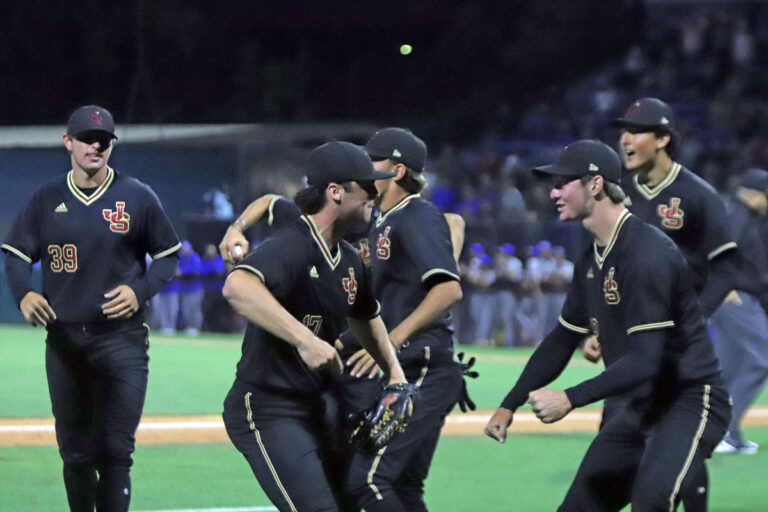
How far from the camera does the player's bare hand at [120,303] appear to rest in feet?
21.3

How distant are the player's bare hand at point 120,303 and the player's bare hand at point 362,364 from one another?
1.52 metres

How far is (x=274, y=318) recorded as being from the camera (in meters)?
4.67

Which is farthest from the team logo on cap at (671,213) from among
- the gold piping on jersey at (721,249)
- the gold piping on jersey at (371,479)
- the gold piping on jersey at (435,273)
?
the gold piping on jersey at (371,479)

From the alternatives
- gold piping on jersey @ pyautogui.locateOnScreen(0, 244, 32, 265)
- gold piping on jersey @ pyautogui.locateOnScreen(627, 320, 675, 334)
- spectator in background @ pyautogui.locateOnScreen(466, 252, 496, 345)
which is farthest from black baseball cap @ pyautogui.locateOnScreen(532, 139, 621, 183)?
spectator in background @ pyautogui.locateOnScreen(466, 252, 496, 345)

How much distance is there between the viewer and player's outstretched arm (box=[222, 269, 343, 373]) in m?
4.62

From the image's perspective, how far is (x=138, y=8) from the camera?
1112 inches

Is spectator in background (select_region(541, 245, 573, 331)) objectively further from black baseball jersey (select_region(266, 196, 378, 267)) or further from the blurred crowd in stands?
black baseball jersey (select_region(266, 196, 378, 267))

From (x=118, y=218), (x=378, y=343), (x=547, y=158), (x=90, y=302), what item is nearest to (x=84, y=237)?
(x=118, y=218)

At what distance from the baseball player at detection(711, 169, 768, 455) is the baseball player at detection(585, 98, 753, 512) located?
10.4 ft

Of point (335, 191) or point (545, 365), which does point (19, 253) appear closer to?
point (335, 191)

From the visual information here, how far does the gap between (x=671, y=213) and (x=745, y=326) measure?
3.63m

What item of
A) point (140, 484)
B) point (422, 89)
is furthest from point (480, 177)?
point (140, 484)

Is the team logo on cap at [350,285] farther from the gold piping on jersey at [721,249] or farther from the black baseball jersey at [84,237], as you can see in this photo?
the gold piping on jersey at [721,249]

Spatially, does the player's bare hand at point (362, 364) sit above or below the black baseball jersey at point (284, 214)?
below
